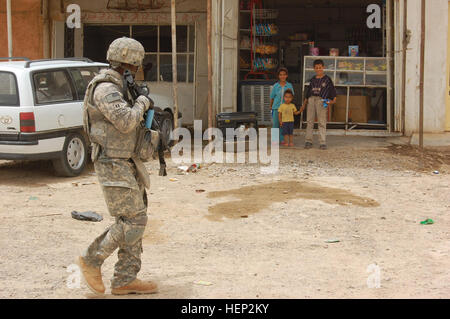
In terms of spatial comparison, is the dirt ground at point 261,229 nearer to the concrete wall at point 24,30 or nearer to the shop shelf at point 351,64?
the shop shelf at point 351,64

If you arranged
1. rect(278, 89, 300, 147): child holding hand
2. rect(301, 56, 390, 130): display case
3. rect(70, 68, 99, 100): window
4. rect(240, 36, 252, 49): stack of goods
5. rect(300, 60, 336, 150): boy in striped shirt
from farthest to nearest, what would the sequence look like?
rect(240, 36, 252, 49): stack of goods
rect(301, 56, 390, 130): display case
rect(278, 89, 300, 147): child holding hand
rect(300, 60, 336, 150): boy in striped shirt
rect(70, 68, 99, 100): window

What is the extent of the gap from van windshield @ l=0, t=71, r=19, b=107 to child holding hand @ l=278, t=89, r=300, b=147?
4752 millimetres

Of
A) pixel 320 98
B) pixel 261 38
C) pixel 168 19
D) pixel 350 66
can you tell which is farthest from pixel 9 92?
pixel 350 66

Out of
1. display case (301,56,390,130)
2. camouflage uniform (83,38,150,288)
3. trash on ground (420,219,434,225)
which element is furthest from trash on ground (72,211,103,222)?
display case (301,56,390,130)

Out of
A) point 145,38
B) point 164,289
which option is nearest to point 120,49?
point 164,289

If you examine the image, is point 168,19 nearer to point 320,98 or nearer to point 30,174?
point 320,98

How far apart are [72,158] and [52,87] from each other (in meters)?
1.07

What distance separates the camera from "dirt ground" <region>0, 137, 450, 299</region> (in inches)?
182

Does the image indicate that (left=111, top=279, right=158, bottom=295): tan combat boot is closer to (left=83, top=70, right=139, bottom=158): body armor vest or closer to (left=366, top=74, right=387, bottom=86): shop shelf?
(left=83, top=70, right=139, bottom=158): body armor vest

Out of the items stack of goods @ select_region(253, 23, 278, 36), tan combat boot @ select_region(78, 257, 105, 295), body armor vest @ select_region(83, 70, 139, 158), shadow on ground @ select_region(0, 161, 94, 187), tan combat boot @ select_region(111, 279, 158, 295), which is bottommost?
tan combat boot @ select_region(111, 279, 158, 295)

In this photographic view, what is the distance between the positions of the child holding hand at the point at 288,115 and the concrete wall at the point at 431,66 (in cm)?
241

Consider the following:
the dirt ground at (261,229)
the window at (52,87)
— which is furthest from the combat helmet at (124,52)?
the window at (52,87)

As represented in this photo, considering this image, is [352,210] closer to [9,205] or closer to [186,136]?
[9,205]
